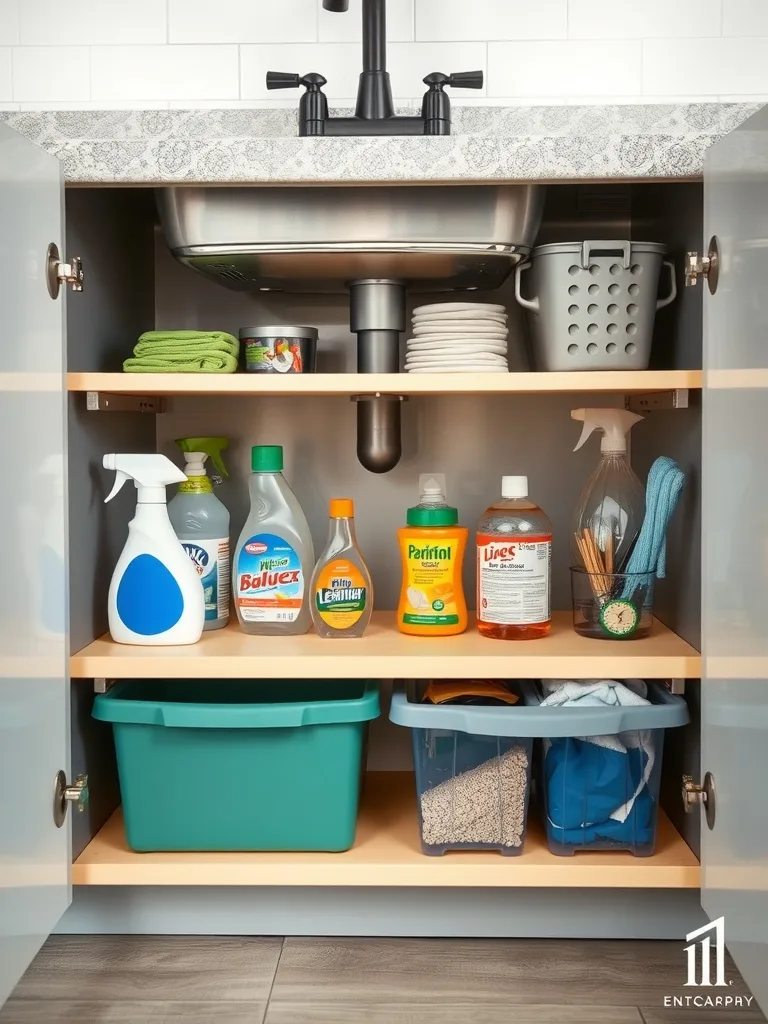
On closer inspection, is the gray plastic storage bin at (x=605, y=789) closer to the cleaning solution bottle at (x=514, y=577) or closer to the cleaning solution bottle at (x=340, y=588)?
the cleaning solution bottle at (x=514, y=577)

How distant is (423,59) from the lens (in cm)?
161

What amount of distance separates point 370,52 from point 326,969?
4.13 feet

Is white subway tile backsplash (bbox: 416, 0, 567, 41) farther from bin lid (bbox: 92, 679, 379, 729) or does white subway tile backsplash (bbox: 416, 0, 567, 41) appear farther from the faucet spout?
bin lid (bbox: 92, 679, 379, 729)

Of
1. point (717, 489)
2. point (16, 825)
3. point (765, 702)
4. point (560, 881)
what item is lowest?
point (560, 881)

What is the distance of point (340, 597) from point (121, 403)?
41 centimetres

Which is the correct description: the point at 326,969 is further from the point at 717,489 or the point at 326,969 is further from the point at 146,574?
the point at 717,489

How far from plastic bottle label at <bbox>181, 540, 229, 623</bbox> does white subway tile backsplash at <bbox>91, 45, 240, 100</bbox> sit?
0.77 m

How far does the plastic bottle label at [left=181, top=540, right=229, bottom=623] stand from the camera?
56.1 inches

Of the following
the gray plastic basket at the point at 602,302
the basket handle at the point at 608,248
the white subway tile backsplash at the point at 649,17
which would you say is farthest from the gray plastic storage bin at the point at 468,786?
the white subway tile backsplash at the point at 649,17

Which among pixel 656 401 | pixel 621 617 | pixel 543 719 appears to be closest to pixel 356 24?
pixel 656 401

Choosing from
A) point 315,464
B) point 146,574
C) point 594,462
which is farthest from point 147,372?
point 594,462

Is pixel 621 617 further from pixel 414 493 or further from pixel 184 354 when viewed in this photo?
pixel 184 354

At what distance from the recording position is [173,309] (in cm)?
162

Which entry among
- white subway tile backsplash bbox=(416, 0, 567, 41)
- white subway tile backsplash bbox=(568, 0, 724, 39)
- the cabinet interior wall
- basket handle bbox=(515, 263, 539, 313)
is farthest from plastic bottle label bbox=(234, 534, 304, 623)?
white subway tile backsplash bbox=(568, 0, 724, 39)
